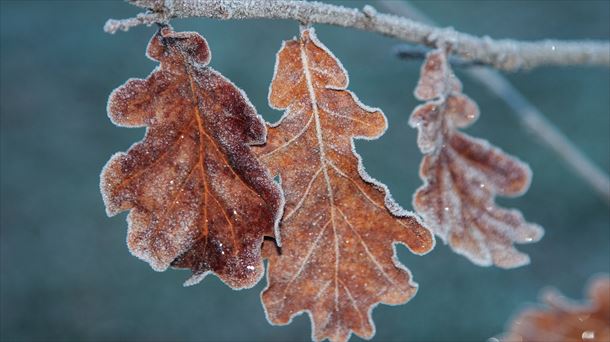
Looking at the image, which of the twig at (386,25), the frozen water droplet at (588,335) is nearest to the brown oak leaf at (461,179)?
the twig at (386,25)

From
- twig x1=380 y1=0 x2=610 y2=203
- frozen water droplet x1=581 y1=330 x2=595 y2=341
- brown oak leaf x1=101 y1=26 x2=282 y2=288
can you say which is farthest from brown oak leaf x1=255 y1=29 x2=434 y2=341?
twig x1=380 y1=0 x2=610 y2=203

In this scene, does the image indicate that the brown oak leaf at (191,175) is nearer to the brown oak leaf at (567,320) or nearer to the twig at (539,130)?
the brown oak leaf at (567,320)

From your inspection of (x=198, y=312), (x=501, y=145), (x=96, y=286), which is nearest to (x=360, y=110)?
(x=198, y=312)

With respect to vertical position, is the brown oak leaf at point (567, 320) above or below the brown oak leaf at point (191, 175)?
above

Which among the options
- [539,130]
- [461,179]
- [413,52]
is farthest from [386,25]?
[539,130]

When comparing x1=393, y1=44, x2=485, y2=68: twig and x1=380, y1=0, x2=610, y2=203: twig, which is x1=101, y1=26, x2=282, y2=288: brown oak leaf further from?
x1=380, y1=0, x2=610, y2=203: twig

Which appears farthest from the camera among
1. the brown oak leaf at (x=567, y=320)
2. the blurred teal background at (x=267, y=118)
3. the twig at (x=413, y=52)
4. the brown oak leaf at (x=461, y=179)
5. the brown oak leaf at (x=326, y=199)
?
the blurred teal background at (x=267, y=118)
